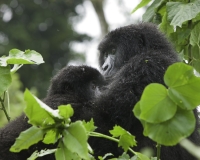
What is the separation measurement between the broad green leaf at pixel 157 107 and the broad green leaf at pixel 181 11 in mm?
1371

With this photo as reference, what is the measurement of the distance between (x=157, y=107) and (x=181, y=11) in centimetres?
155

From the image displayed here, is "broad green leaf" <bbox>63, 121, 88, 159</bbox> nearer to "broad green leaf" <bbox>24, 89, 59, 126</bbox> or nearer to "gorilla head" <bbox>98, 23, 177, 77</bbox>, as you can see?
"broad green leaf" <bbox>24, 89, 59, 126</bbox>

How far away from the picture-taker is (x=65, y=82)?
3.62m

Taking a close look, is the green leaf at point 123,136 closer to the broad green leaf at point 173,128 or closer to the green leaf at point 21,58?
the broad green leaf at point 173,128

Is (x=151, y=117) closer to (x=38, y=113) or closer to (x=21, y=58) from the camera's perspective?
(x=38, y=113)

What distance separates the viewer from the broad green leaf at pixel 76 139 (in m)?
1.63

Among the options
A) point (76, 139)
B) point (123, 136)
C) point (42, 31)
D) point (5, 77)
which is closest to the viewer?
point (76, 139)

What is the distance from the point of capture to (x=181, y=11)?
3.10 meters

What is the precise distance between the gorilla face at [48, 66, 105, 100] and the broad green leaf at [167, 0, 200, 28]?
86 cm

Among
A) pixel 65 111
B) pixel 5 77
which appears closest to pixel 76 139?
pixel 65 111

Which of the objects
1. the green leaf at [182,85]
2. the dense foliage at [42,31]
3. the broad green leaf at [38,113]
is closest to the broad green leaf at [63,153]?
the broad green leaf at [38,113]

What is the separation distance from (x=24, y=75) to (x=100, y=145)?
824 inches

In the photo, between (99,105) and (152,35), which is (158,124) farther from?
(152,35)

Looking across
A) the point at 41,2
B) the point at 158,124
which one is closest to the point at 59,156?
the point at 158,124
